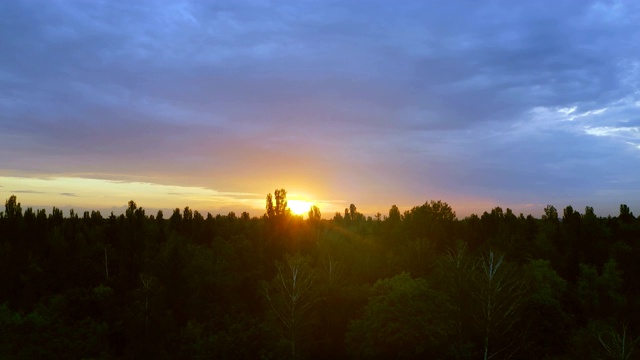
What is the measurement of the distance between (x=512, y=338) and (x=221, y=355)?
3301 centimetres

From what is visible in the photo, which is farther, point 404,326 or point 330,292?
point 330,292

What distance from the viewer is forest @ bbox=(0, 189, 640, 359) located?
4862 cm

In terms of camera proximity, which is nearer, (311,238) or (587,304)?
(587,304)

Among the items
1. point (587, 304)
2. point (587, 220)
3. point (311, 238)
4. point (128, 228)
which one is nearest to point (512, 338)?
point (587, 304)

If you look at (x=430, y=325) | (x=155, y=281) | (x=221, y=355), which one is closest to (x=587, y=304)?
(x=430, y=325)

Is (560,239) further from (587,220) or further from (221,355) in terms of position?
(221,355)

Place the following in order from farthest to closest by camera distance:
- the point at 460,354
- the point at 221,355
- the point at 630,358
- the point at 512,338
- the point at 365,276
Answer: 1. the point at 365,276
2. the point at 221,355
3. the point at 512,338
4. the point at 460,354
5. the point at 630,358

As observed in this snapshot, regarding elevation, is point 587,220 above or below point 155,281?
above

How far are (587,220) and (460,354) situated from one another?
2559 inches

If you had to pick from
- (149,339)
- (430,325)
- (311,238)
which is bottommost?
(149,339)

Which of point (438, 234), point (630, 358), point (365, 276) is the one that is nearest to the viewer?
point (630, 358)

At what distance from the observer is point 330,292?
220ft

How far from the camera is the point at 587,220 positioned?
9338 cm

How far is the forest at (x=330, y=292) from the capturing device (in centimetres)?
4862
